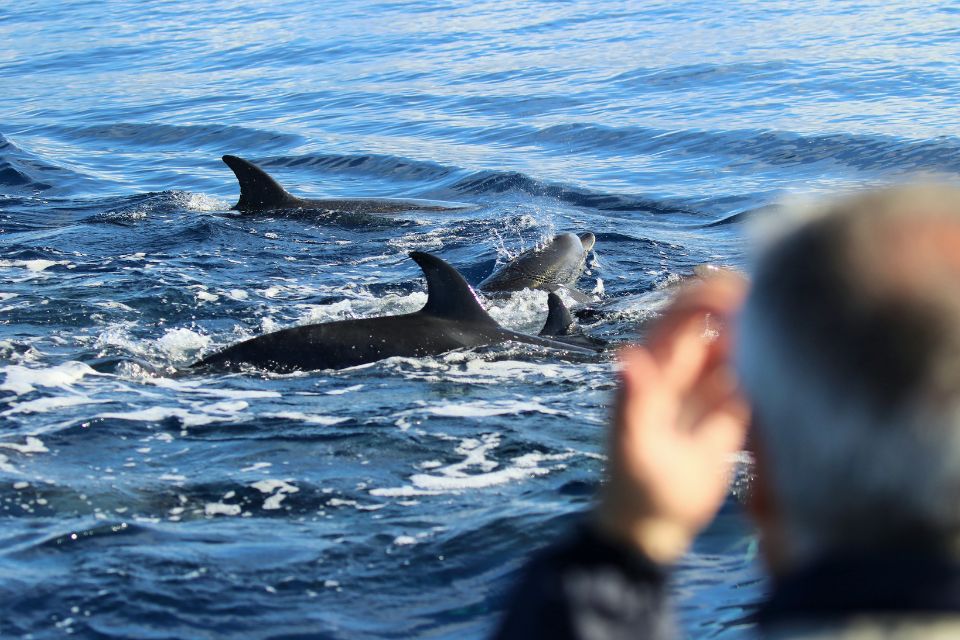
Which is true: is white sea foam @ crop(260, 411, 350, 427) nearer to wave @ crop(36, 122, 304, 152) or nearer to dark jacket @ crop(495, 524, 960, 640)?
dark jacket @ crop(495, 524, 960, 640)

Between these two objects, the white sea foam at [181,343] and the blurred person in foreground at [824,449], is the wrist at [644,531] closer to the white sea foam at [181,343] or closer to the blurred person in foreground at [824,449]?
the blurred person in foreground at [824,449]

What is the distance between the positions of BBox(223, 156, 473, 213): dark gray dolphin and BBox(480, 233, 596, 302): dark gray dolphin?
2.97 metres

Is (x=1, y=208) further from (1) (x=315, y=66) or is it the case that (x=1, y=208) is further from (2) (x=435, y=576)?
(1) (x=315, y=66)

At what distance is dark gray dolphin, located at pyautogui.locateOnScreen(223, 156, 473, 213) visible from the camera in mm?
13703

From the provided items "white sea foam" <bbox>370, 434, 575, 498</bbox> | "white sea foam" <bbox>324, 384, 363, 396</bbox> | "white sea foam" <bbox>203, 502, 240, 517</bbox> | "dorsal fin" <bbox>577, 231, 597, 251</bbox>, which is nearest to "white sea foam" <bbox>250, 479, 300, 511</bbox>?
"white sea foam" <bbox>203, 502, 240, 517</bbox>

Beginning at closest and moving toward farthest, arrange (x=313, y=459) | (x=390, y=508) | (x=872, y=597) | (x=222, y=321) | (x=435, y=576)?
(x=872, y=597) < (x=435, y=576) < (x=390, y=508) < (x=313, y=459) < (x=222, y=321)

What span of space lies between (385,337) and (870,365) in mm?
6386

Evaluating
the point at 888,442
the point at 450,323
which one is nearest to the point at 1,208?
the point at 450,323

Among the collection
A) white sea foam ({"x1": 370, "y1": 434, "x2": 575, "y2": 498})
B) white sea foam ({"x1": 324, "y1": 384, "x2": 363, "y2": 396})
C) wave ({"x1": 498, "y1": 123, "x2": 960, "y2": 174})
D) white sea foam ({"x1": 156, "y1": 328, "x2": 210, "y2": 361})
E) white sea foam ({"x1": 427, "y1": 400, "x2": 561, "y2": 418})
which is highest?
white sea foam ({"x1": 370, "y1": 434, "x2": 575, "y2": 498})

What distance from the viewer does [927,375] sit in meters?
1.18

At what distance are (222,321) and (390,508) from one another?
4631 millimetres

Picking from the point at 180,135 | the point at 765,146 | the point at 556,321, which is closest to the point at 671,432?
the point at 556,321

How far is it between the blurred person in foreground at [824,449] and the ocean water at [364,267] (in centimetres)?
20

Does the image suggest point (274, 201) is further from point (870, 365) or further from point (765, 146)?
point (870, 365)
